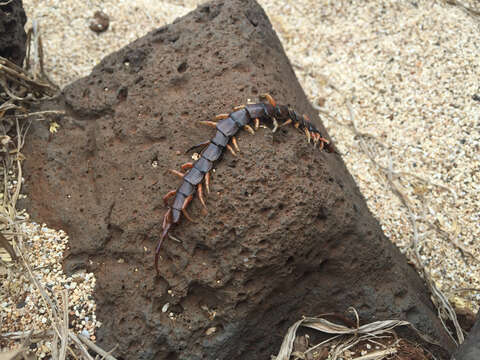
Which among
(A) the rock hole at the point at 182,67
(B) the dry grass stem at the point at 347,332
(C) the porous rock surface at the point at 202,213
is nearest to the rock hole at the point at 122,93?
(C) the porous rock surface at the point at 202,213

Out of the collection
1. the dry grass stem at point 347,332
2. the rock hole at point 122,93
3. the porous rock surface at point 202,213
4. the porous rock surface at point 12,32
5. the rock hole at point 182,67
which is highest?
the porous rock surface at point 12,32

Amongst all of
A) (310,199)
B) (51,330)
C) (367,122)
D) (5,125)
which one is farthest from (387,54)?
(51,330)

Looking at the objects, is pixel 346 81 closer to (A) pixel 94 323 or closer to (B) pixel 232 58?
(B) pixel 232 58

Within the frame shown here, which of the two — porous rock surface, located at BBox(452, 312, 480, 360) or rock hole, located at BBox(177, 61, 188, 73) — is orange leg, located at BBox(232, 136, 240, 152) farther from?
porous rock surface, located at BBox(452, 312, 480, 360)

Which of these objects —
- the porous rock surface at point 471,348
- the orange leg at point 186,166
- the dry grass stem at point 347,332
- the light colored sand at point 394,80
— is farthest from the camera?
the light colored sand at point 394,80

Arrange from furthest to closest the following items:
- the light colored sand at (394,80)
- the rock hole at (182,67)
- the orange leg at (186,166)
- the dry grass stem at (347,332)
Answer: the light colored sand at (394,80) → the rock hole at (182,67) → the dry grass stem at (347,332) → the orange leg at (186,166)

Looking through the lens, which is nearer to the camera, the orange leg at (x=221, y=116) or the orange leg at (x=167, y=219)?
the orange leg at (x=167, y=219)

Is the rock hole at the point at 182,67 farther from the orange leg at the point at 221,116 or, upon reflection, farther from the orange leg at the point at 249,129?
the orange leg at the point at 249,129

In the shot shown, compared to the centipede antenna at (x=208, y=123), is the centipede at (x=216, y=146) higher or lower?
lower
